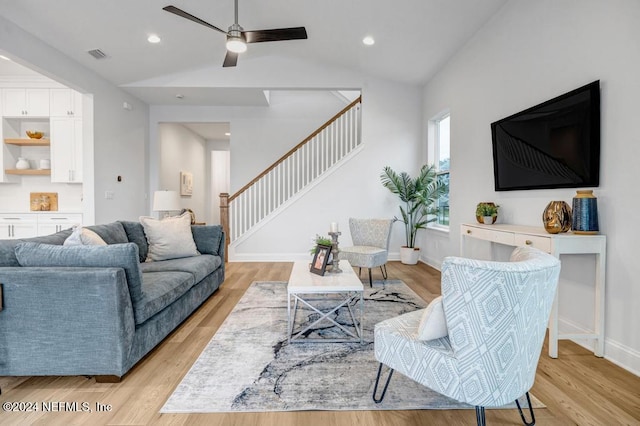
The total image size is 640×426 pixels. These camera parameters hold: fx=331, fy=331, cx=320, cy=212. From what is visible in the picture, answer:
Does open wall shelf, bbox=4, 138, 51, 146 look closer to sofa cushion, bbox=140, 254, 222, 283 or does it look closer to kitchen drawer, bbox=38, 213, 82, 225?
kitchen drawer, bbox=38, 213, 82, 225

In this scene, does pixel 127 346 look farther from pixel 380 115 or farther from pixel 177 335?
pixel 380 115

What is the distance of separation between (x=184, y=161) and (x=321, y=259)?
6.54 meters

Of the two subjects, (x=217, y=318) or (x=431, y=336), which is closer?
(x=431, y=336)

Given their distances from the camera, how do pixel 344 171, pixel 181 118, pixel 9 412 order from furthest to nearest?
pixel 181 118 < pixel 344 171 < pixel 9 412

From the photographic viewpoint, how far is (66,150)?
5203 mm

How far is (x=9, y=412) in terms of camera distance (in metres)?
1.75

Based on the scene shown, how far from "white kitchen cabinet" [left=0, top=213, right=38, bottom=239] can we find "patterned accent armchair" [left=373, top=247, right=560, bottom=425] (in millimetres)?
6080

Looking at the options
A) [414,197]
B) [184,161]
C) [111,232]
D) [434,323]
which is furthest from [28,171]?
[434,323]

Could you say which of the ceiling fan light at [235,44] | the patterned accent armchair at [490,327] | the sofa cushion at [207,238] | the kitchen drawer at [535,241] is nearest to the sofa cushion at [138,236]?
the sofa cushion at [207,238]

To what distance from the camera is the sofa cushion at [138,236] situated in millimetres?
3459

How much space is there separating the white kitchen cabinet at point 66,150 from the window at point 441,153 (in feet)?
18.9

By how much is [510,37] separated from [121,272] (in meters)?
4.09

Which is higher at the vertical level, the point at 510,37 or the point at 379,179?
the point at 510,37

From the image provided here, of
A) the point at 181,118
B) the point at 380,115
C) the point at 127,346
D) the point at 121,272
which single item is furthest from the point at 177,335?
the point at 181,118
